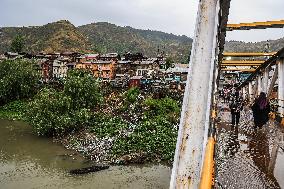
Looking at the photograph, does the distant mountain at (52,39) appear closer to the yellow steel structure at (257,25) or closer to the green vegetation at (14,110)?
the green vegetation at (14,110)

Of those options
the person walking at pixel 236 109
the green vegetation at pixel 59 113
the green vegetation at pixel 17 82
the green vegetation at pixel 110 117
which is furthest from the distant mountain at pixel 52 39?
the person walking at pixel 236 109

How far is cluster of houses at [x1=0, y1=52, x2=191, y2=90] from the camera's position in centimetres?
5400

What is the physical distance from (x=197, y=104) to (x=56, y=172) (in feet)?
82.4

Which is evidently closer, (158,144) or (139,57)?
(158,144)

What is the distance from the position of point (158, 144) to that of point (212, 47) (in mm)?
28057

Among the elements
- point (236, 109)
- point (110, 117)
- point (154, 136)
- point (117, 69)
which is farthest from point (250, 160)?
point (117, 69)

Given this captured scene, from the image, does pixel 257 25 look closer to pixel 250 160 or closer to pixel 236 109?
pixel 250 160

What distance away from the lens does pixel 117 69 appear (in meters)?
64.8

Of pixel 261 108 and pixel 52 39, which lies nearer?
pixel 261 108

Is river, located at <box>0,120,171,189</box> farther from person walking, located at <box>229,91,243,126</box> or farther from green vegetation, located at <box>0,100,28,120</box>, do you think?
green vegetation, located at <box>0,100,28,120</box>

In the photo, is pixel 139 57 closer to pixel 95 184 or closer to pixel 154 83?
pixel 154 83

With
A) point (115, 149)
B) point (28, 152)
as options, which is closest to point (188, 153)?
point (115, 149)

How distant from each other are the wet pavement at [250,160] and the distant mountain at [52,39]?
143 metres

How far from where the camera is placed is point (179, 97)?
4544 cm
